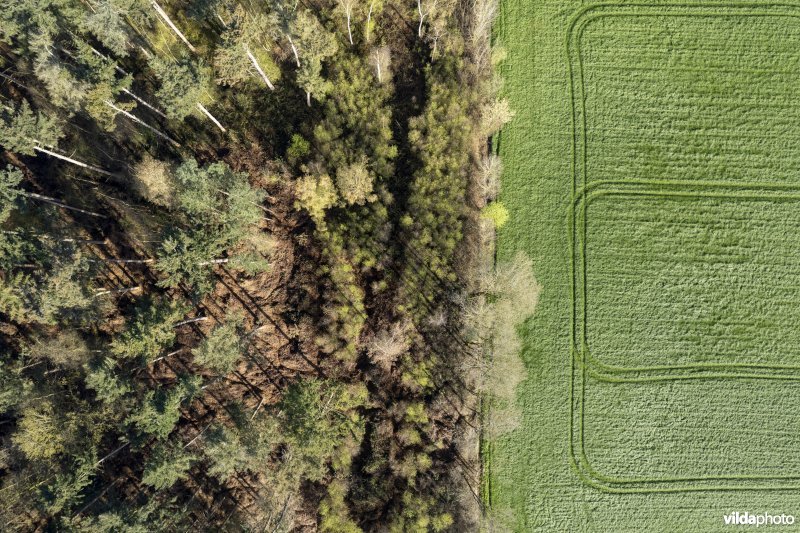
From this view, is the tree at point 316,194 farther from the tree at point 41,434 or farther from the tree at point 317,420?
the tree at point 41,434

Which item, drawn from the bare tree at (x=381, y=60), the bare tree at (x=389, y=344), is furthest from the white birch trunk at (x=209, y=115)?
the bare tree at (x=389, y=344)

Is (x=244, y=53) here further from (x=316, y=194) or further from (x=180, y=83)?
(x=316, y=194)

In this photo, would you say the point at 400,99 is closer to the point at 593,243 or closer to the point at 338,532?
the point at 593,243

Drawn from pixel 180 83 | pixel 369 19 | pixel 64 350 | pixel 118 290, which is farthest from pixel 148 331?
pixel 369 19

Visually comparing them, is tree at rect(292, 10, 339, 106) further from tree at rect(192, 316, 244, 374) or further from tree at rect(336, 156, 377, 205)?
tree at rect(192, 316, 244, 374)

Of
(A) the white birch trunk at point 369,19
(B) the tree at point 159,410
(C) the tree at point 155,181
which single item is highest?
(A) the white birch trunk at point 369,19
